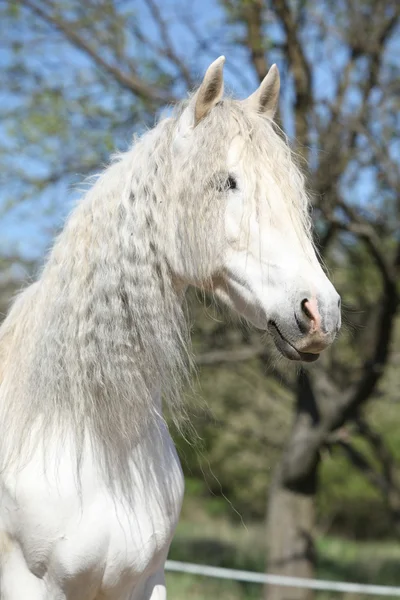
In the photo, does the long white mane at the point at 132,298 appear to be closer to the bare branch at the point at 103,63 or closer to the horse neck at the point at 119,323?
the horse neck at the point at 119,323

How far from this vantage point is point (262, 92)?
237 cm

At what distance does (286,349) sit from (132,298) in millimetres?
450

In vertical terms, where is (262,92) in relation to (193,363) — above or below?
above

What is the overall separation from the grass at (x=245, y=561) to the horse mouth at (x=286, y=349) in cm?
620

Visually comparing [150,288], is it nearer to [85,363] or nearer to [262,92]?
[85,363]

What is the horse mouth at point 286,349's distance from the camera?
6.48 feet

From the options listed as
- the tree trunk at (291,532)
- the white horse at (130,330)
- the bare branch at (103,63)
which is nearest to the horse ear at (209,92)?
the white horse at (130,330)

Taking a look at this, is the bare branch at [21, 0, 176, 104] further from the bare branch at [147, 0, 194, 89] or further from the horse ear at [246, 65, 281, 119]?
the horse ear at [246, 65, 281, 119]

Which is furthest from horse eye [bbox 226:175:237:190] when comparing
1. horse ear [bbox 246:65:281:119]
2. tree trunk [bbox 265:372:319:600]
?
tree trunk [bbox 265:372:319:600]

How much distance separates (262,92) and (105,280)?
2.55ft

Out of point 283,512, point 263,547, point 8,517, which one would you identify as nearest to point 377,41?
point 283,512

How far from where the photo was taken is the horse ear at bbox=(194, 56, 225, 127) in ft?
6.97

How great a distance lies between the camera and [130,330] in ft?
7.04

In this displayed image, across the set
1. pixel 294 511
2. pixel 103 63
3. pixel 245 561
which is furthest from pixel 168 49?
pixel 245 561
